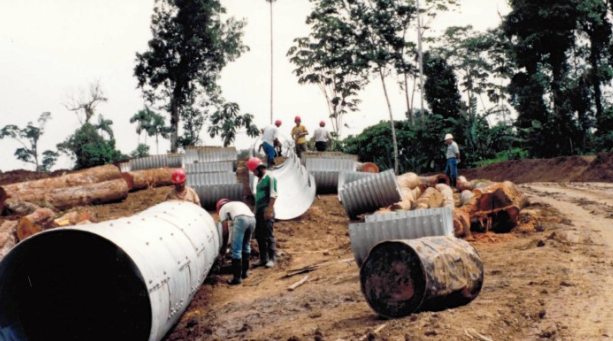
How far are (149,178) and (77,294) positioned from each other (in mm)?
14807

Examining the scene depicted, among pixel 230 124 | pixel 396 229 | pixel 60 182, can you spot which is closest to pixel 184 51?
pixel 230 124

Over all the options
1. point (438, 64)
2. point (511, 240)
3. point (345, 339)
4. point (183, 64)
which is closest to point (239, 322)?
point (345, 339)

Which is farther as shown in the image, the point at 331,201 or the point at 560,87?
the point at 560,87

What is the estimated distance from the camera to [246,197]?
18578 mm

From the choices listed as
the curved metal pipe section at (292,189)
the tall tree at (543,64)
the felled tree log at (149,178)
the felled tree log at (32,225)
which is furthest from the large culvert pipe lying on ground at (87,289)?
the tall tree at (543,64)

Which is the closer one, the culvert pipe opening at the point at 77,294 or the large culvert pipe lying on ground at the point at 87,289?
the large culvert pipe lying on ground at the point at 87,289

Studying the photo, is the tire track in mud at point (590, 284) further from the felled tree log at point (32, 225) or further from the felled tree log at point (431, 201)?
the felled tree log at point (32, 225)

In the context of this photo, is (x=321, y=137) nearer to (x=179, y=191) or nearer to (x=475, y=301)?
(x=179, y=191)

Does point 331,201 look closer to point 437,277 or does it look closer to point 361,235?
point 361,235

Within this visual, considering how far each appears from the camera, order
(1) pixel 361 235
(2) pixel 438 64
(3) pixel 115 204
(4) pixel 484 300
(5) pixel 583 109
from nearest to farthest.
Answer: (4) pixel 484 300 < (1) pixel 361 235 < (3) pixel 115 204 < (5) pixel 583 109 < (2) pixel 438 64

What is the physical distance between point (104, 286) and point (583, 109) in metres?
32.4

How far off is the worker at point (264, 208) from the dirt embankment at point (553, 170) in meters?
18.1

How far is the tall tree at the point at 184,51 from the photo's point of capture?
1526 inches

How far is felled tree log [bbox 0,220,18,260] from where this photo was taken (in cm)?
1056
